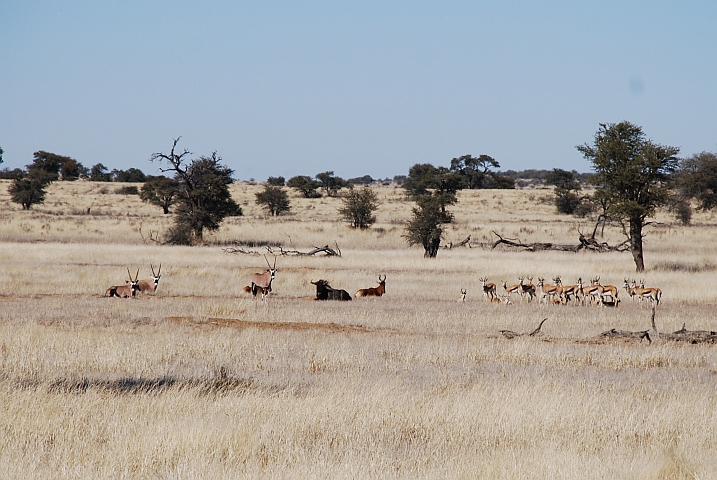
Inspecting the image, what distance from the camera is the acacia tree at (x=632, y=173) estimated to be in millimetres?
32594

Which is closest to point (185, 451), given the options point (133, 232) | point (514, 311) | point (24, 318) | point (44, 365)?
point (44, 365)

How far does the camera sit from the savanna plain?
7.58 m

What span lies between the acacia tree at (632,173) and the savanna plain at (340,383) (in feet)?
16.7

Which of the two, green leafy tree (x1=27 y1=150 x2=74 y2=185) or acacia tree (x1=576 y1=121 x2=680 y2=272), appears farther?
green leafy tree (x1=27 y1=150 x2=74 y2=185)

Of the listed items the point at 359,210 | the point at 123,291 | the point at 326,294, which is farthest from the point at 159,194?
the point at 326,294

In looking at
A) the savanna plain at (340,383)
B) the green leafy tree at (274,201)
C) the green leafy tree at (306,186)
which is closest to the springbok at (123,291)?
the savanna plain at (340,383)

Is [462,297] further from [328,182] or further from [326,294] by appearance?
[328,182]

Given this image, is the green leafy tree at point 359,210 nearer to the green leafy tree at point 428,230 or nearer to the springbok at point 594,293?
the green leafy tree at point 428,230

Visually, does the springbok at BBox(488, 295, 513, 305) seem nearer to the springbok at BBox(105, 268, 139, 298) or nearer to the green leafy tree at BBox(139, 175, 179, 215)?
the springbok at BBox(105, 268, 139, 298)

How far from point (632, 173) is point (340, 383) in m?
25.3

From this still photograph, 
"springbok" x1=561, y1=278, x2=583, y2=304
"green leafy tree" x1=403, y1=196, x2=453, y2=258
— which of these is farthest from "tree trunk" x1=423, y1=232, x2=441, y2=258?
"springbok" x1=561, y1=278, x2=583, y2=304

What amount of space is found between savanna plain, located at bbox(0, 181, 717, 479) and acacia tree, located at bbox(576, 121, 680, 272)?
16.7ft

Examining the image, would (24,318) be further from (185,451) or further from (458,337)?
(185,451)

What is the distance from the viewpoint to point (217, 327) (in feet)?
55.2
